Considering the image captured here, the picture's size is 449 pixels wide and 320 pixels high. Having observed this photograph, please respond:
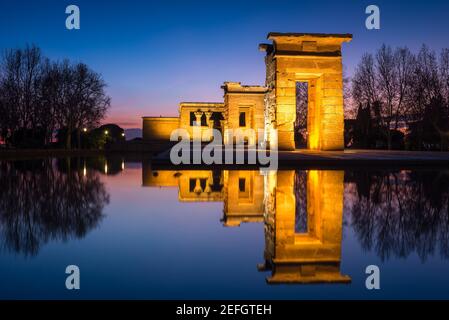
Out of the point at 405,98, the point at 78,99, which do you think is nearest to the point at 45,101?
the point at 78,99

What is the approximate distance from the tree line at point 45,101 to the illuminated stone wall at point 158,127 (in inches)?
470

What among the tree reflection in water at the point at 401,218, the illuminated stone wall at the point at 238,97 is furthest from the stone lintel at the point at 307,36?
the illuminated stone wall at the point at 238,97

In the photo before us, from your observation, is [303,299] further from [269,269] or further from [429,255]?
[429,255]

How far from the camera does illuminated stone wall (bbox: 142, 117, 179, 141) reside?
167 feet

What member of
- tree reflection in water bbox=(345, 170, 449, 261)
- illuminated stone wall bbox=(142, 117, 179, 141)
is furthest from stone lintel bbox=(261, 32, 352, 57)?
illuminated stone wall bbox=(142, 117, 179, 141)

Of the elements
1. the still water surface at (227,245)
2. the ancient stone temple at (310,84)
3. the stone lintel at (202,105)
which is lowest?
the still water surface at (227,245)

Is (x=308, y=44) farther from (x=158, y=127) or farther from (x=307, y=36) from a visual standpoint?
(x=158, y=127)

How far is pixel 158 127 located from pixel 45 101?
1780 cm

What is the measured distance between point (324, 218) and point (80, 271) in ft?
10.9

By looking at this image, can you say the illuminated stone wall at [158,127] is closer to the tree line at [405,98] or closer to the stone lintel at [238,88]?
the stone lintel at [238,88]

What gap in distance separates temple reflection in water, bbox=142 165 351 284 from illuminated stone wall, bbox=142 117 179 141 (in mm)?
41376

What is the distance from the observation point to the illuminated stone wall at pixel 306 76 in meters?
19.6

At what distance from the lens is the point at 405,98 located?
32844 millimetres

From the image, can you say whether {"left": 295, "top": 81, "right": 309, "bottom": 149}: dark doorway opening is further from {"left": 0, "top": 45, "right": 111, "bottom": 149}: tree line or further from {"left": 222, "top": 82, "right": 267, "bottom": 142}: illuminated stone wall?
{"left": 0, "top": 45, "right": 111, "bottom": 149}: tree line
